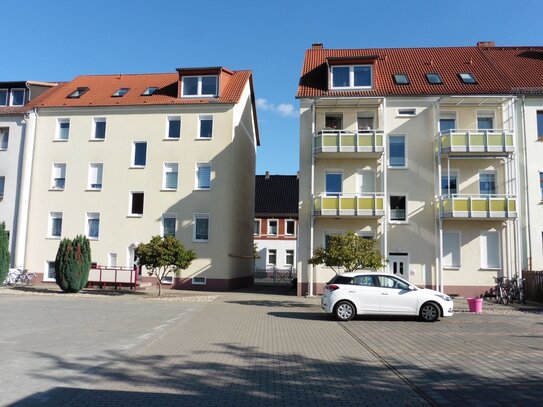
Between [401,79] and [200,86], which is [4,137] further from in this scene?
[401,79]

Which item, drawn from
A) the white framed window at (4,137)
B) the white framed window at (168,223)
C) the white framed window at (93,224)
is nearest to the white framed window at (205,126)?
the white framed window at (168,223)

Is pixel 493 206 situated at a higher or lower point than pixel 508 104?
lower

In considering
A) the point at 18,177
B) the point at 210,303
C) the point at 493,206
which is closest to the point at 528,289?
the point at 493,206

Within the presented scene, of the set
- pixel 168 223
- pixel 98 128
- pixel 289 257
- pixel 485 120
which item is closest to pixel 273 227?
pixel 289 257

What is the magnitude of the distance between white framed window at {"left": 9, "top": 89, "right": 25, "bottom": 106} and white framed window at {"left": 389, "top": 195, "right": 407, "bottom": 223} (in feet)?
85.1

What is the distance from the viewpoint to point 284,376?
756 cm

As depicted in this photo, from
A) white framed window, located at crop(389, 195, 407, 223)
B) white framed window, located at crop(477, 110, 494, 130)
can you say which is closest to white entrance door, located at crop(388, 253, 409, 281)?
white framed window, located at crop(389, 195, 407, 223)

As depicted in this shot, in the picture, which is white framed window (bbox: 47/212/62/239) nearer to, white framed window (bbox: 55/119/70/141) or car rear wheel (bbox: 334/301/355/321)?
white framed window (bbox: 55/119/70/141)

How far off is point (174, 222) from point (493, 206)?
698 inches

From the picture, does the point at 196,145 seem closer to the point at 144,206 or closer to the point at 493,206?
the point at 144,206

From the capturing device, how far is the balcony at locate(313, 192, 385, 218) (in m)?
25.5

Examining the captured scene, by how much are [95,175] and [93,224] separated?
3.11 meters

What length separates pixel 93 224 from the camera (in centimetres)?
3075

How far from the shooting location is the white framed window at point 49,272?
30431 millimetres
